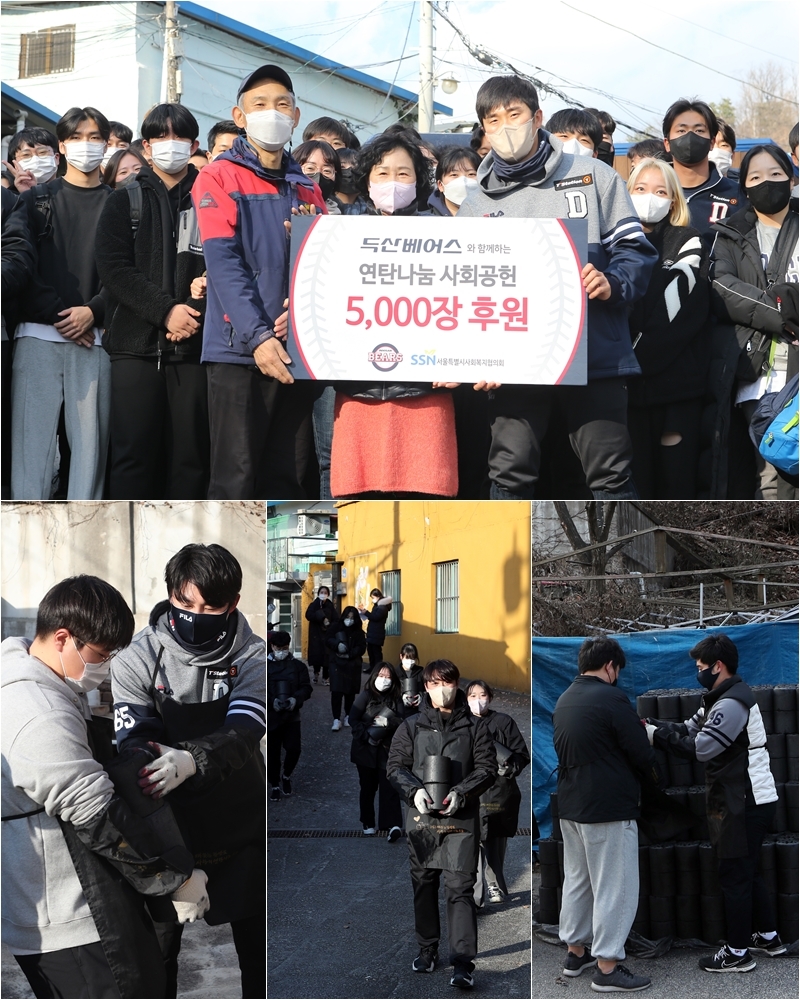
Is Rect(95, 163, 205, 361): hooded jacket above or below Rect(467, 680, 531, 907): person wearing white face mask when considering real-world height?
above

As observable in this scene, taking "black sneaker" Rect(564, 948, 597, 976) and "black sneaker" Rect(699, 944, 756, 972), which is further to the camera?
"black sneaker" Rect(699, 944, 756, 972)

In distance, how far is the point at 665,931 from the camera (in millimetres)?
4984

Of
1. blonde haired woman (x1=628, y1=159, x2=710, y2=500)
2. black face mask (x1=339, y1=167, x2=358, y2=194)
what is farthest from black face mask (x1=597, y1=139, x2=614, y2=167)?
black face mask (x1=339, y1=167, x2=358, y2=194)

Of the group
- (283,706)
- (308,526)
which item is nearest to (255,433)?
(308,526)

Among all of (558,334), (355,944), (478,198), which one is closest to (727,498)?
(558,334)

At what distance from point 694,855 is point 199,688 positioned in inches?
95.4

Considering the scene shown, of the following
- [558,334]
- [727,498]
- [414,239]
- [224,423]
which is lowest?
[727,498]

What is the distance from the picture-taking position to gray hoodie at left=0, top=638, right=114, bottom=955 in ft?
13.9

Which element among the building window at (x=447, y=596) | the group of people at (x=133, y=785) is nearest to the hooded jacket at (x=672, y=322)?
the building window at (x=447, y=596)

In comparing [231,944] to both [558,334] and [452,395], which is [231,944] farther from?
[558,334]

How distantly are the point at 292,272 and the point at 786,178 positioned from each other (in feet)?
8.69

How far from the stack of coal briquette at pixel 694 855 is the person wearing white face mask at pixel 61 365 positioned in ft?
9.33

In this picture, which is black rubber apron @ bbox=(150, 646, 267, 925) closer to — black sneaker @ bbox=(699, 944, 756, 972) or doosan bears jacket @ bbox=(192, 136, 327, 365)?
doosan bears jacket @ bbox=(192, 136, 327, 365)

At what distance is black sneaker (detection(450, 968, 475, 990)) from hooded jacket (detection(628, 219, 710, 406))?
9.22 ft
